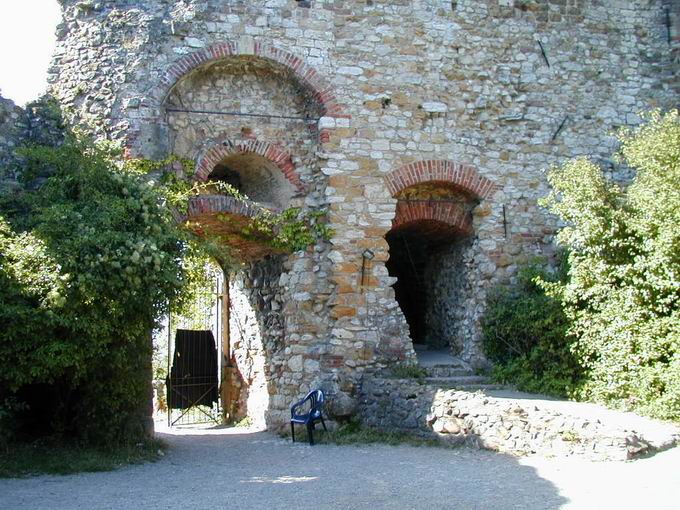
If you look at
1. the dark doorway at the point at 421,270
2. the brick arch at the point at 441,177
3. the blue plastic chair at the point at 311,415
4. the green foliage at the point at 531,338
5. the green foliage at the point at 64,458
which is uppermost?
the brick arch at the point at 441,177

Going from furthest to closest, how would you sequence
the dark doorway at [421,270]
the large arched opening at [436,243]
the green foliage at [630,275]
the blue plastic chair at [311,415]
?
the dark doorway at [421,270] → the large arched opening at [436,243] → the blue plastic chair at [311,415] → the green foliage at [630,275]

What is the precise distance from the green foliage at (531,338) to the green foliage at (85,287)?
4475 millimetres

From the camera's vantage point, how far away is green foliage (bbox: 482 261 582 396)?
9.79 meters

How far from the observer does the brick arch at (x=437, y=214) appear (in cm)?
1101

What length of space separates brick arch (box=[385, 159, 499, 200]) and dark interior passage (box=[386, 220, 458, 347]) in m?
0.97

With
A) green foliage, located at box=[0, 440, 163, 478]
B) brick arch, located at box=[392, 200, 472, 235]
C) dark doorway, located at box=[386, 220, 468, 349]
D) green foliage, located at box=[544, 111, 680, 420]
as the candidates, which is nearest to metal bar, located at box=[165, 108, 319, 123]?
brick arch, located at box=[392, 200, 472, 235]

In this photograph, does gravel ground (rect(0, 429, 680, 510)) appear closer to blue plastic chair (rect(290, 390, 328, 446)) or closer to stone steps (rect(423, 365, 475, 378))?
blue plastic chair (rect(290, 390, 328, 446))

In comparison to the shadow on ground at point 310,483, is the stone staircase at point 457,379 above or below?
above

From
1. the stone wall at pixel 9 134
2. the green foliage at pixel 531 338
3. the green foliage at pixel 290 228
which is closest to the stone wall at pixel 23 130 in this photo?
the stone wall at pixel 9 134

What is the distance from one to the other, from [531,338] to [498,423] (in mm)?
2508

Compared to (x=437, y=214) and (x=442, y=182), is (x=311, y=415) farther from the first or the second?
(x=442, y=182)

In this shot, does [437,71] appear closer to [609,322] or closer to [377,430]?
[609,322]

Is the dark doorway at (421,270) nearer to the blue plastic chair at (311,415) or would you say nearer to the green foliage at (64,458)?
the blue plastic chair at (311,415)

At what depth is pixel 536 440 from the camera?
297 inches
